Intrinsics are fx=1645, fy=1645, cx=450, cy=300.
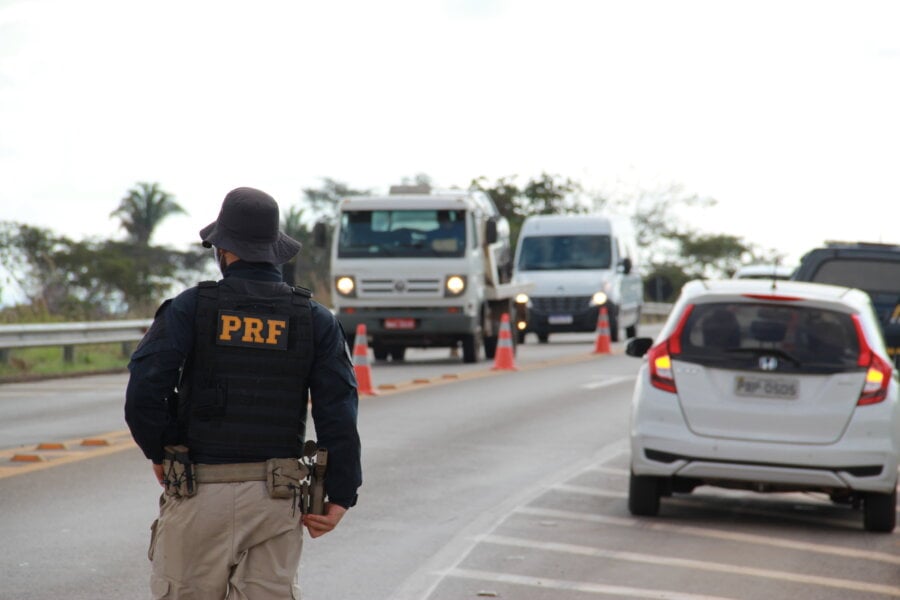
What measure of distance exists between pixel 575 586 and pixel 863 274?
897 cm

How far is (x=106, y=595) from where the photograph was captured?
7625mm

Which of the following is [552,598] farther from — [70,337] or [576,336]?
[576,336]

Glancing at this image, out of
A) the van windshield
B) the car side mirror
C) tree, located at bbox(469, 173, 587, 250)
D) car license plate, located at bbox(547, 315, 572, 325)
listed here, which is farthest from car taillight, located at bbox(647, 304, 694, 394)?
tree, located at bbox(469, 173, 587, 250)

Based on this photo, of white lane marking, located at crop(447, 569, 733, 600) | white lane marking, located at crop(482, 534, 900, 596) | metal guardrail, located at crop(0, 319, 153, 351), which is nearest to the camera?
white lane marking, located at crop(447, 569, 733, 600)

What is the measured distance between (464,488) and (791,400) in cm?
262

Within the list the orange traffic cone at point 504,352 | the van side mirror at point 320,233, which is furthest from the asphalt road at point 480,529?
the van side mirror at point 320,233

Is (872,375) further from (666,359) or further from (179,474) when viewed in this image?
(179,474)

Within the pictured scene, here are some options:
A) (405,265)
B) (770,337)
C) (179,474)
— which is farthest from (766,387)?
(405,265)

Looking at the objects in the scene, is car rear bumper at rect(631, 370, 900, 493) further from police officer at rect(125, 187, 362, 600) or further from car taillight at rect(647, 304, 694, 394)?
police officer at rect(125, 187, 362, 600)

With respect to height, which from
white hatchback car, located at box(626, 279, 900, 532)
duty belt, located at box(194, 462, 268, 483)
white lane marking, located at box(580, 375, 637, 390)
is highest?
duty belt, located at box(194, 462, 268, 483)

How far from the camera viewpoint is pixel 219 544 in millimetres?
4656

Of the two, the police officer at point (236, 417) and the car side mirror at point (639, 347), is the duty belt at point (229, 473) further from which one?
the car side mirror at point (639, 347)

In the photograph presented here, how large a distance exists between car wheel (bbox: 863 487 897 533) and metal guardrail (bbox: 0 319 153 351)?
14.5 metres

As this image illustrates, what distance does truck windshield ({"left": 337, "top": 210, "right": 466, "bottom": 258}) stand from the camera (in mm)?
24922
